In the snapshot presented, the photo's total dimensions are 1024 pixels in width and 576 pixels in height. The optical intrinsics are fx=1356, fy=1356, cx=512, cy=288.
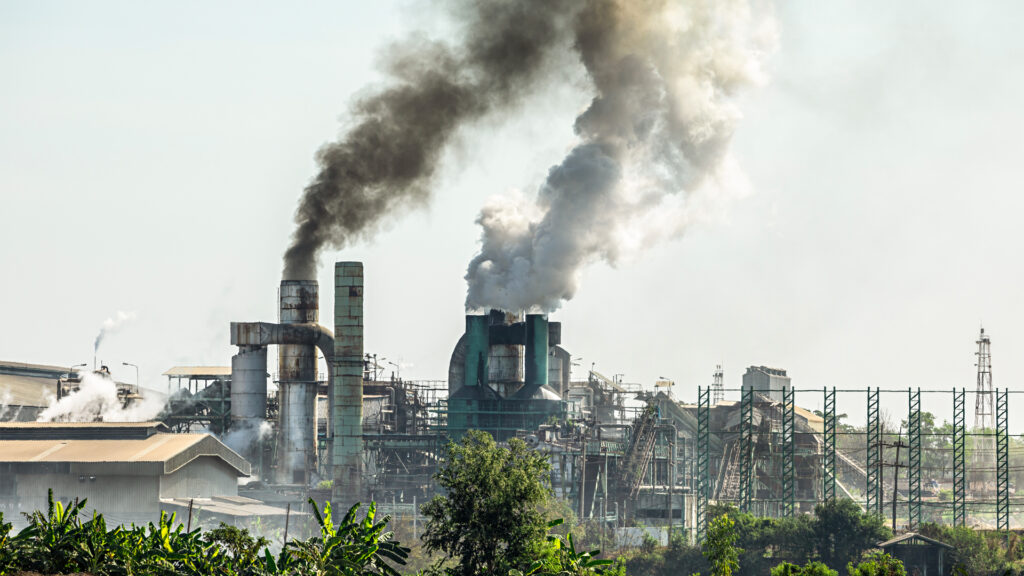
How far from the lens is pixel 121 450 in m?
73.2

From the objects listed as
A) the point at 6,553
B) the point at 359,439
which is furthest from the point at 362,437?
the point at 6,553

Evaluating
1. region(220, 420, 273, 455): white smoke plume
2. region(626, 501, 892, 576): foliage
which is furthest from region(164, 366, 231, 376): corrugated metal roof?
region(626, 501, 892, 576): foliage

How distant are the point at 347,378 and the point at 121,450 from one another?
1524cm

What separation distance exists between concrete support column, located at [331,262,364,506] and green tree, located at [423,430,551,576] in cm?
5103

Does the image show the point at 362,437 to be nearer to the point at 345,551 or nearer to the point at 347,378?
the point at 347,378

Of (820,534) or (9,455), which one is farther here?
(9,455)

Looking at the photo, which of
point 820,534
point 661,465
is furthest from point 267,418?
point 820,534

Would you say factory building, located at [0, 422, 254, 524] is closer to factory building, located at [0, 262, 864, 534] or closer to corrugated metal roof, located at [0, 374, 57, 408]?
factory building, located at [0, 262, 864, 534]

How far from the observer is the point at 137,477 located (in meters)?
71.0

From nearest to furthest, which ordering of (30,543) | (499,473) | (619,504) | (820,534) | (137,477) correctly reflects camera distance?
(30,543) → (499,473) → (820,534) → (137,477) → (619,504)

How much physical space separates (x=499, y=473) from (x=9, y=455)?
49.4 m

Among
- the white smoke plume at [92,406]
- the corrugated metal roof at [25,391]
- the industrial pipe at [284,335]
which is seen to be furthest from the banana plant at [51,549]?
the corrugated metal roof at [25,391]

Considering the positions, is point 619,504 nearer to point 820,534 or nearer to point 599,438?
point 599,438

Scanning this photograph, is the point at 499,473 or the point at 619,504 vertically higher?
the point at 499,473
